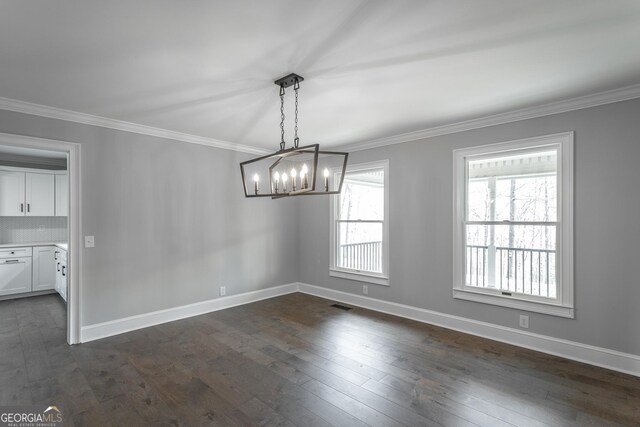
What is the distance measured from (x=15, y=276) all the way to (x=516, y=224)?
7.87m

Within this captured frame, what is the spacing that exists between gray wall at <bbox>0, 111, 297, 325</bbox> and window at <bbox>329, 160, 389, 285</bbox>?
1232mm

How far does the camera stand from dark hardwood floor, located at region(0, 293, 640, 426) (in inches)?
90.5

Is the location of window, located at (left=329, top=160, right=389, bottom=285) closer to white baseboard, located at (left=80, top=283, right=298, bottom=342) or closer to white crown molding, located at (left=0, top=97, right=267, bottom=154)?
white baseboard, located at (left=80, top=283, right=298, bottom=342)

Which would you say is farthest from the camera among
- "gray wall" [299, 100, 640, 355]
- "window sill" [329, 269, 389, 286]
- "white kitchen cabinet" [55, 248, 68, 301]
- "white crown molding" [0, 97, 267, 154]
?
"white kitchen cabinet" [55, 248, 68, 301]

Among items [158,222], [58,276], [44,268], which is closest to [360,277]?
[158,222]

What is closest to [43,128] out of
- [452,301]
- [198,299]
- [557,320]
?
[198,299]

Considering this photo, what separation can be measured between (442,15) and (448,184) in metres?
2.58

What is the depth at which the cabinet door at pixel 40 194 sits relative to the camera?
5762 mm

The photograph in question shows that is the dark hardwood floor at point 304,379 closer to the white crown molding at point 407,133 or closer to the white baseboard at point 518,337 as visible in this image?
the white baseboard at point 518,337

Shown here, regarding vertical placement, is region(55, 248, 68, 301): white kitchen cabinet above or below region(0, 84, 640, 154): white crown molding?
below

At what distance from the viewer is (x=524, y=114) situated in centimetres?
346

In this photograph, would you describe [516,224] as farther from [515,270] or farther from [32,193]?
[32,193]

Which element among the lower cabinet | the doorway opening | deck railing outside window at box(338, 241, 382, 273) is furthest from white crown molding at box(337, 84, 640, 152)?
the lower cabinet

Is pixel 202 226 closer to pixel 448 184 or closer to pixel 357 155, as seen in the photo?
pixel 357 155
